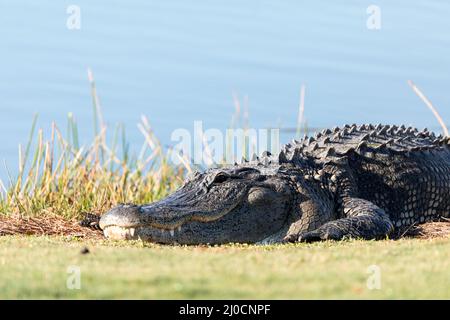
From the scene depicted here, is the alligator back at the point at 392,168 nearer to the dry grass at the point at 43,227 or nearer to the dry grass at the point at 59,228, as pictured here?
the dry grass at the point at 59,228

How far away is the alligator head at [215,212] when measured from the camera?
31.8 feet

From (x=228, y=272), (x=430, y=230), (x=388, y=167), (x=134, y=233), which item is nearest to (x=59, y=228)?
(x=134, y=233)

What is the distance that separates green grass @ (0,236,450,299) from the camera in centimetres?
638

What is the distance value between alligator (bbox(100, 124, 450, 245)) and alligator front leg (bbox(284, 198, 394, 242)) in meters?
0.01

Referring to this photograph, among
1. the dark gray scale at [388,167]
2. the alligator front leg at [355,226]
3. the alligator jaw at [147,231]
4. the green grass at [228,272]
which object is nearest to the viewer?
the green grass at [228,272]

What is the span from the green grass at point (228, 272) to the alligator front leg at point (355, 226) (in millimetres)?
1160

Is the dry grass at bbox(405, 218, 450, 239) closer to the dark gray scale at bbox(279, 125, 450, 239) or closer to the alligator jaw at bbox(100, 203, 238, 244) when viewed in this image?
the dark gray scale at bbox(279, 125, 450, 239)

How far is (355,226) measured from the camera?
1023 cm

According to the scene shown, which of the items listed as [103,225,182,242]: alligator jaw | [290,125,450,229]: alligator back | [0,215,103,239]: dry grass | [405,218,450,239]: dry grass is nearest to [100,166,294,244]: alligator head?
[103,225,182,242]: alligator jaw

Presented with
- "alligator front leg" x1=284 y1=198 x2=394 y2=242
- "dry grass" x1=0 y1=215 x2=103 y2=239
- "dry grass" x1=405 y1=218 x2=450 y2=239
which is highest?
"alligator front leg" x1=284 y1=198 x2=394 y2=242

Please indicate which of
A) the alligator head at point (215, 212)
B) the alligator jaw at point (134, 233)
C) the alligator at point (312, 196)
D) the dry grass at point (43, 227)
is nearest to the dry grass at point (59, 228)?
the dry grass at point (43, 227)

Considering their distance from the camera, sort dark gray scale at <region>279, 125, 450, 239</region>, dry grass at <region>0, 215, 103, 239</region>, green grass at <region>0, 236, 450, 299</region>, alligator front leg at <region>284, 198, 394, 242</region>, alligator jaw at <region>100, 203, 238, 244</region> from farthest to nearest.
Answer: dark gray scale at <region>279, 125, 450, 239</region>, dry grass at <region>0, 215, 103, 239</region>, alligator front leg at <region>284, 198, 394, 242</region>, alligator jaw at <region>100, 203, 238, 244</region>, green grass at <region>0, 236, 450, 299</region>

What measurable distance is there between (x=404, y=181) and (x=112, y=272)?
5.65m
